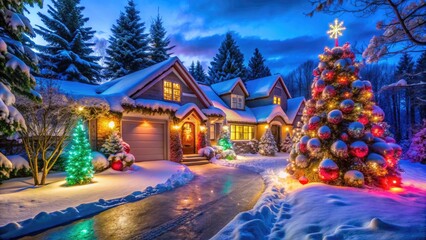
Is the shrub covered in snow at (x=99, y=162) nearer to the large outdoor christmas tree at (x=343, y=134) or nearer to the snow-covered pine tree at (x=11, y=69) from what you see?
the snow-covered pine tree at (x=11, y=69)

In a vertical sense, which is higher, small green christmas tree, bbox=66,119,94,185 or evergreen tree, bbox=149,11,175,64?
evergreen tree, bbox=149,11,175,64

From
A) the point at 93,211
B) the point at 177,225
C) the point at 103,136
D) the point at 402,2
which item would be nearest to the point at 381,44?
the point at 402,2

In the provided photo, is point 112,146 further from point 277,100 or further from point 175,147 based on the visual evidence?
point 277,100

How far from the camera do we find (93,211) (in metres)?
5.30

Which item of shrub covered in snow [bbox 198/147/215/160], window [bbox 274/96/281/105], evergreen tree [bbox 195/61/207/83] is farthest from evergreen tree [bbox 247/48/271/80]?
shrub covered in snow [bbox 198/147/215/160]

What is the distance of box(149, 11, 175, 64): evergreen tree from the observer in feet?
97.6

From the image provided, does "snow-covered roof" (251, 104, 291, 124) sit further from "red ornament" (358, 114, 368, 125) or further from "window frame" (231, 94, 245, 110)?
"red ornament" (358, 114, 368, 125)

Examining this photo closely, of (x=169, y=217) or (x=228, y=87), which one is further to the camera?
(x=228, y=87)

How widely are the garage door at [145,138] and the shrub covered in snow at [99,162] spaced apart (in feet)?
8.24

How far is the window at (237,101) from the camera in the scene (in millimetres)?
22203

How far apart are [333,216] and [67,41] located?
25.5 m

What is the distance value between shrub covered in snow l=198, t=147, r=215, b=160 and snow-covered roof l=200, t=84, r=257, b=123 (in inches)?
197

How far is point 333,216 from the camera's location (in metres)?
4.17

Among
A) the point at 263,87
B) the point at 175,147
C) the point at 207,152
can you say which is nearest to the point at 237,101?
the point at 263,87
